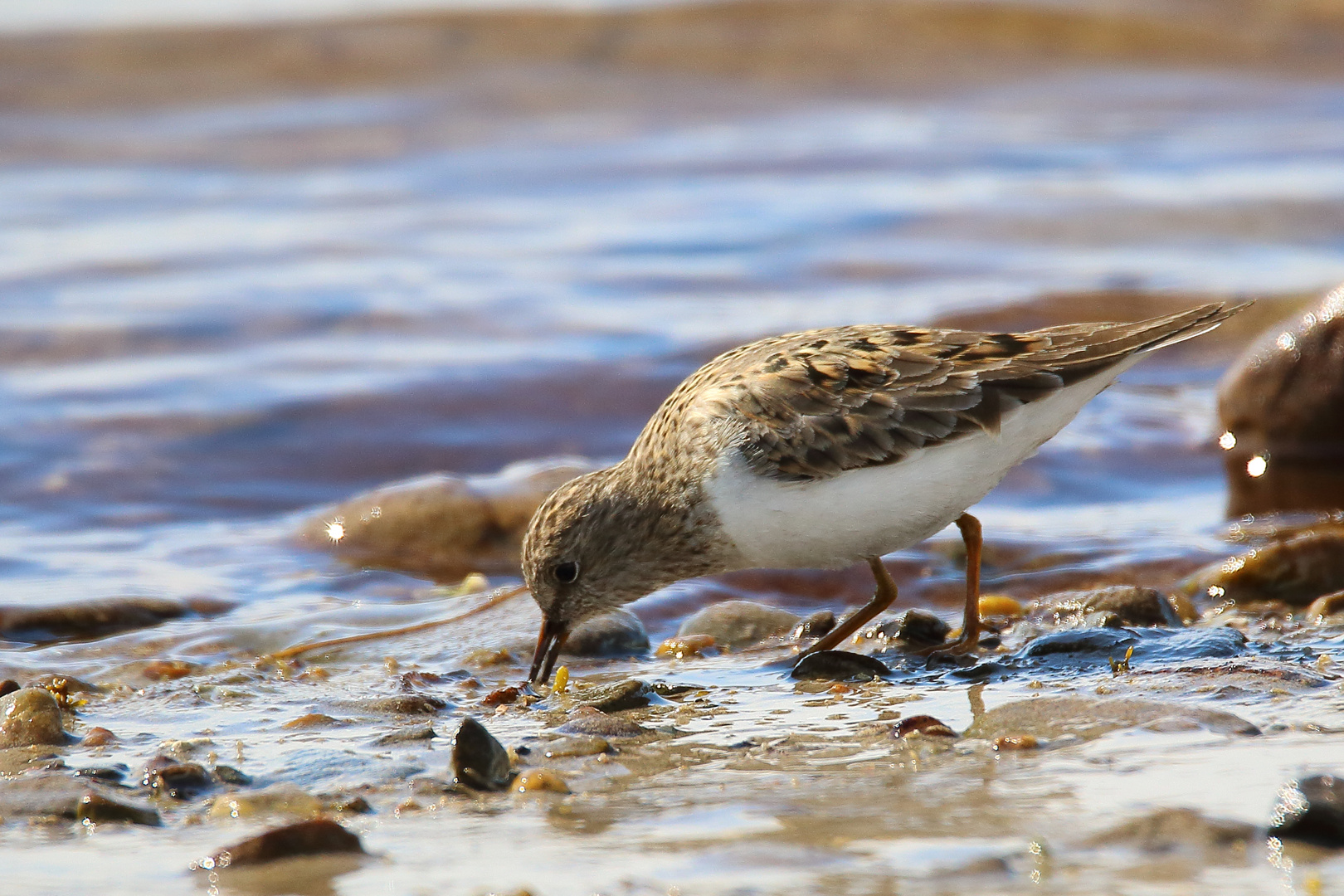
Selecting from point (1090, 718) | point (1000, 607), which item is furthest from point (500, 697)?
point (1000, 607)

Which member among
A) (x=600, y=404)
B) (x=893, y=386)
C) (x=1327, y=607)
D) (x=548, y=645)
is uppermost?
(x=600, y=404)

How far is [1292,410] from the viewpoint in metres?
8.14

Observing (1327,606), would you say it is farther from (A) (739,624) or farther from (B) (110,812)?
(B) (110,812)

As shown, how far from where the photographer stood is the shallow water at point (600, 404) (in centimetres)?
362

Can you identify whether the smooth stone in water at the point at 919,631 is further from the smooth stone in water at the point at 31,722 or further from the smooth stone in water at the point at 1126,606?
the smooth stone in water at the point at 31,722

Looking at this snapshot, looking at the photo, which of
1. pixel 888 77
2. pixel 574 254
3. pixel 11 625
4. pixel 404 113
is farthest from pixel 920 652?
pixel 888 77

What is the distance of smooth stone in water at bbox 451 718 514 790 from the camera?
401 centimetres

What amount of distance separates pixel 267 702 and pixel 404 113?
13.1m

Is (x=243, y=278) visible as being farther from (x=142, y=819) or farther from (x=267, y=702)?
(x=142, y=819)

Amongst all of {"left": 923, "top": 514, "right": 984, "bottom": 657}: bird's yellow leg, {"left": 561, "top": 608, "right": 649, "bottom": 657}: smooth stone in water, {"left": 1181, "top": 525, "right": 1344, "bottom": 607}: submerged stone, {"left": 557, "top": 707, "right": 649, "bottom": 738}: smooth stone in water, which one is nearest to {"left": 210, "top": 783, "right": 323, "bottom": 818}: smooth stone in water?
{"left": 557, "top": 707, "right": 649, "bottom": 738}: smooth stone in water

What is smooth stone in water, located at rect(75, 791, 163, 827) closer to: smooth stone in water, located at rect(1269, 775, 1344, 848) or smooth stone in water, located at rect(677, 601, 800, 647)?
smooth stone in water, located at rect(677, 601, 800, 647)

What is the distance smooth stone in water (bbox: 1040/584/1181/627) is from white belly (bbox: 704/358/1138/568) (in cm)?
69

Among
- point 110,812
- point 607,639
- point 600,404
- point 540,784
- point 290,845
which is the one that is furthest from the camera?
point 600,404

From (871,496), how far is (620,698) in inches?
42.9
